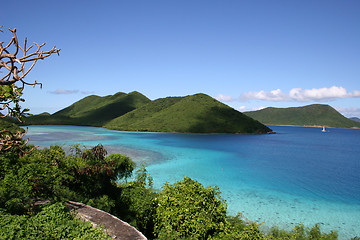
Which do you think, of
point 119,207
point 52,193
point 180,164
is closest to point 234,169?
point 180,164

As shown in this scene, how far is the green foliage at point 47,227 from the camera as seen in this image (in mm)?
7812

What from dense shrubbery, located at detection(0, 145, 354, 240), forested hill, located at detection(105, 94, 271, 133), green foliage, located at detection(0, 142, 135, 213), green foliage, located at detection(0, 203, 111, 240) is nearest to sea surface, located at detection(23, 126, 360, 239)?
dense shrubbery, located at detection(0, 145, 354, 240)

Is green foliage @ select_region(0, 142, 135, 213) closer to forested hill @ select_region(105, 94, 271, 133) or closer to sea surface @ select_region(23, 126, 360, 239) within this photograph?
sea surface @ select_region(23, 126, 360, 239)

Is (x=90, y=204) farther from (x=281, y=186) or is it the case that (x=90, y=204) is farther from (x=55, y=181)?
(x=281, y=186)

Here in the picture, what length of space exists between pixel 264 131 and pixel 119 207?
178 metres

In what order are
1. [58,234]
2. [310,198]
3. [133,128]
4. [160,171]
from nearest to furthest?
[58,234]
[310,198]
[160,171]
[133,128]

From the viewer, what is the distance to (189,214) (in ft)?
42.5

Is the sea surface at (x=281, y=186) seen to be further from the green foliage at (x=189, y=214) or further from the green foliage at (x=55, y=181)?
the green foliage at (x=55, y=181)

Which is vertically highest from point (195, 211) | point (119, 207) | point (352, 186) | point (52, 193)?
point (52, 193)

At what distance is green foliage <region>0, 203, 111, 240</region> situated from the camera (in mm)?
7812

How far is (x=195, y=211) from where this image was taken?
13.1 m

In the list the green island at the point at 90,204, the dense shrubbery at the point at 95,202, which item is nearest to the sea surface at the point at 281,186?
the green island at the point at 90,204

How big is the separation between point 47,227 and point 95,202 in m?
6.38

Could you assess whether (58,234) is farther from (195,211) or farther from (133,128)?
(133,128)
